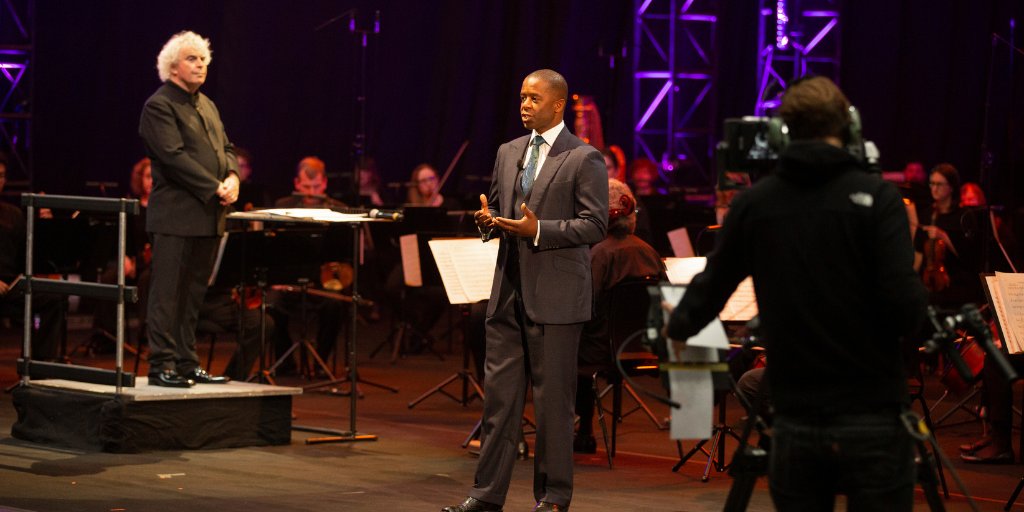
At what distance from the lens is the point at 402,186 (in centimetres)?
1532

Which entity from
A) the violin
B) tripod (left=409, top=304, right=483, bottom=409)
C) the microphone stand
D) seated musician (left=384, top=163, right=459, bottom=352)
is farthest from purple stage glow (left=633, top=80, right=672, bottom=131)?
tripod (left=409, top=304, right=483, bottom=409)

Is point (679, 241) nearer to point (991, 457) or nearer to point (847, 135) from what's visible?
point (991, 457)

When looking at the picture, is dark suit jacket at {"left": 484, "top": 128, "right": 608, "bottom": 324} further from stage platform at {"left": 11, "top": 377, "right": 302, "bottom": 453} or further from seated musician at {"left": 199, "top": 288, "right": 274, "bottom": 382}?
seated musician at {"left": 199, "top": 288, "right": 274, "bottom": 382}

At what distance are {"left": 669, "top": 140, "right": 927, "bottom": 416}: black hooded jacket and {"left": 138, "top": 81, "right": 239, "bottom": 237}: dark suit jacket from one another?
4227 millimetres

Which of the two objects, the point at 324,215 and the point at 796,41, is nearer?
the point at 324,215

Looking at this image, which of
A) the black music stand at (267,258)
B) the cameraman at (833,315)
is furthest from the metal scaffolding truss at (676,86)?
the cameraman at (833,315)

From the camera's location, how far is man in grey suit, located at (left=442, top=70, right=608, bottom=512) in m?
5.29

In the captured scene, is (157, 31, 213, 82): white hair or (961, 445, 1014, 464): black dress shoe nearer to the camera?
(157, 31, 213, 82): white hair

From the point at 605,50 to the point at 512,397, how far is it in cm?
1076

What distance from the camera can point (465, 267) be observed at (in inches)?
295

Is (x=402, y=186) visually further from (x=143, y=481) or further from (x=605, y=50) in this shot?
(x=143, y=481)

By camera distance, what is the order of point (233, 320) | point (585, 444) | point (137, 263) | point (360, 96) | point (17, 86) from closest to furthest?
point (585, 444), point (233, 320), point (137, 263), point (17, 86), point (360, 96)

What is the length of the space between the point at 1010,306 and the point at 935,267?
10.9 ft

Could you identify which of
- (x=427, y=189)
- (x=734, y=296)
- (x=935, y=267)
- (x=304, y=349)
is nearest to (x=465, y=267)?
(x=734, y=296)
